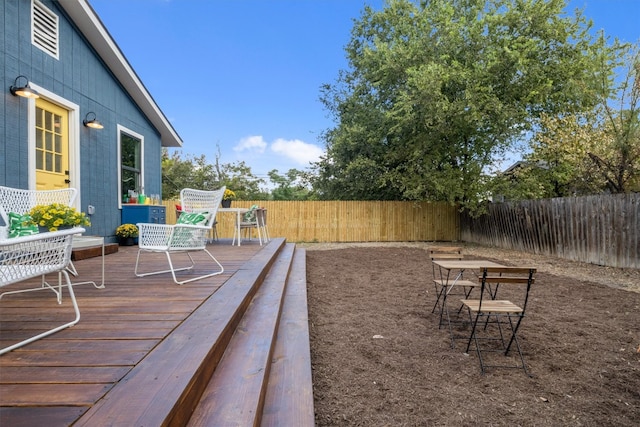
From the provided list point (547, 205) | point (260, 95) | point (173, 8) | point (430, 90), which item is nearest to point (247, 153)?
point (260, 95)

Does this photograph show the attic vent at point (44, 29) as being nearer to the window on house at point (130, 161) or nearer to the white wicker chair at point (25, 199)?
the window on house at point (130, 161)

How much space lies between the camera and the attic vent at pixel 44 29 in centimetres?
469

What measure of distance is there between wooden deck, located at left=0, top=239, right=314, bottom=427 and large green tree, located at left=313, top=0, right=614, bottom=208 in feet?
29.0

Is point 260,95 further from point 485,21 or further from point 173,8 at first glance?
point 485,21

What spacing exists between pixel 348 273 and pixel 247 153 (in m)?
17.5

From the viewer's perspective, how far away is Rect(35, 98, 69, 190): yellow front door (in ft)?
15.6

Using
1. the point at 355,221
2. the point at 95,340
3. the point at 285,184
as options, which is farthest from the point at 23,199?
the point at 285,184

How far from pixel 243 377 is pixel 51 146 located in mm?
5005

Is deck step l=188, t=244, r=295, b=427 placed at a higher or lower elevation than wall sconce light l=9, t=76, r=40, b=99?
lower

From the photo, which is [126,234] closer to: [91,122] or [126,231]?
[126,231]

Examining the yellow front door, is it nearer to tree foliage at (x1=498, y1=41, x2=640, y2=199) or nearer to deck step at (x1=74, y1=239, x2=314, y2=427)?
deck step at (x1=74, y1=239, x2=314, y2=427)

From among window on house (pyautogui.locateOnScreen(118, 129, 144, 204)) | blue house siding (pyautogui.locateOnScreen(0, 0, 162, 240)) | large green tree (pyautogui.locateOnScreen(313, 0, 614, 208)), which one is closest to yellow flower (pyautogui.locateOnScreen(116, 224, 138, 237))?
blue house siding (pyautogui.locateOnScreen(0, 0, 162, 240))

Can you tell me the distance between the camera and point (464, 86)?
34.4 feet

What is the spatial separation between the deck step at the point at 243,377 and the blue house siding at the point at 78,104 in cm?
375
